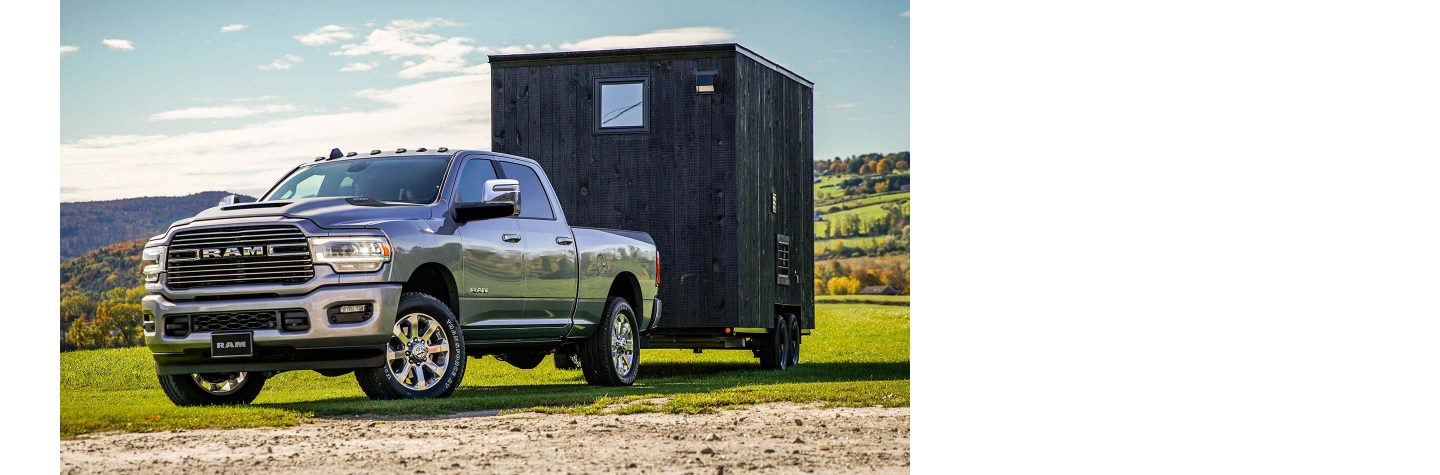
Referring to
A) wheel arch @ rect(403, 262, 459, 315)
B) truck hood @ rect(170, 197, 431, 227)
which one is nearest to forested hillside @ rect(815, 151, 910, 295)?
wheel arch @ rect(403, 262, 459, 315)

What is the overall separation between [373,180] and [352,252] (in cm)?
132

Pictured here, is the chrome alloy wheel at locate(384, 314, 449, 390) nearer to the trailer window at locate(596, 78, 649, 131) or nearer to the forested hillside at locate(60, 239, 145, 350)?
the forested hillside at locate(60, 239, 145, 350)

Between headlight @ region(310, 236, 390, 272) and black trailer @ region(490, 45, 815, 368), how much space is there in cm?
532

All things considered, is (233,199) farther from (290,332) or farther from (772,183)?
(772,183)

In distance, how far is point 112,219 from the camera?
1332cm

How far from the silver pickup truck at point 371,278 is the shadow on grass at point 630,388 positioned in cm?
31

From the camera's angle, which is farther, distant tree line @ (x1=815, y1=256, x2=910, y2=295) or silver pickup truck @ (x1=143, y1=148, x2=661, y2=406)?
distant tree line @ (x1=815, y1=256, x2=910, y2=295)

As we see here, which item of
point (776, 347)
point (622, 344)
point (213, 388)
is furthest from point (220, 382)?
point (776, 347)

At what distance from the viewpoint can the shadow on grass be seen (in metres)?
10.0

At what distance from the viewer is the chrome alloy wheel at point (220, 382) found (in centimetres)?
A: 1091

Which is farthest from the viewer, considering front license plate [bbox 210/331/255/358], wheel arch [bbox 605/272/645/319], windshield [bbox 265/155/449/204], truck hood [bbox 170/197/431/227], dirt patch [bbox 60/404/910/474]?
wheel arch [bbox 605/272/645/319]

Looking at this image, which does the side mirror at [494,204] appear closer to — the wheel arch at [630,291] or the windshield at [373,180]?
the windshield at [373,180]
